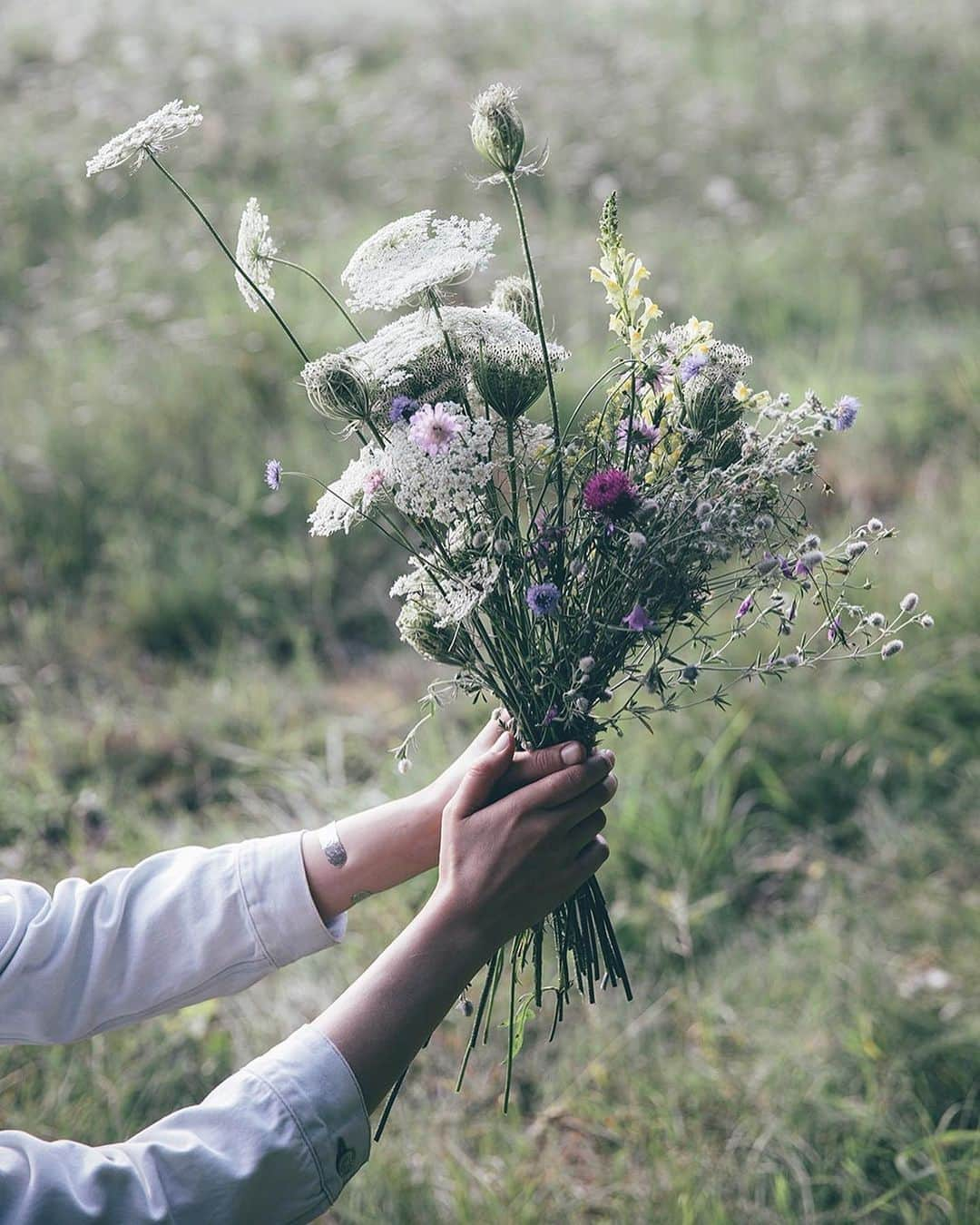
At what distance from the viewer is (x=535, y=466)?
4.10 feet

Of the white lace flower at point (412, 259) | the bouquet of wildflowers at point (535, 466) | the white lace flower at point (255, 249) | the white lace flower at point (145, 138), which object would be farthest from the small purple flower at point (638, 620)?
the white lace flower at point (145, 138)

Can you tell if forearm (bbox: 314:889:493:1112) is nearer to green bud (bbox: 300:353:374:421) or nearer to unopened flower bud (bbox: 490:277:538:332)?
green bud (bbox: 300:353:374:421)

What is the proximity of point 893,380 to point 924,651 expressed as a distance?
1.42 m

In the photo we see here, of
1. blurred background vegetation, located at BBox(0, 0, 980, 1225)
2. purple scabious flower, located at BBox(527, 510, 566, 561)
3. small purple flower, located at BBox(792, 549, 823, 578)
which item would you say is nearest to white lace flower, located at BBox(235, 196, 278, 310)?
purple scabious flower, located at BBox(527, 510, 566, 561)

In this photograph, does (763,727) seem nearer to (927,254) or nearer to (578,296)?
(578,296)

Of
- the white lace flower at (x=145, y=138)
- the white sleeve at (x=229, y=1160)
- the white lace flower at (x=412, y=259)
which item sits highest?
the white lace flower at (x=145, y=138)

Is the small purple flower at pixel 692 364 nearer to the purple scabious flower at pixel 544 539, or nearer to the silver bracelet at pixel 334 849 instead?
the purple scabious flower at pixel 544 539

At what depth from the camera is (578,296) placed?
181 inches

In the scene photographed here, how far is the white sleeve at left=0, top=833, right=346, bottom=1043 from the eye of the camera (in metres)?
1.38

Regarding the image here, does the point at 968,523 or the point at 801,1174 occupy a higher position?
the point at 968,523

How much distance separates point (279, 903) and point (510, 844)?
1.23ft

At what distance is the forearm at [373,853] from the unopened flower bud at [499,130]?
0.72 metres

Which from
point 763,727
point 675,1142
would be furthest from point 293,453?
point 675,1142

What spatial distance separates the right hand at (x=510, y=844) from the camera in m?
1.22
